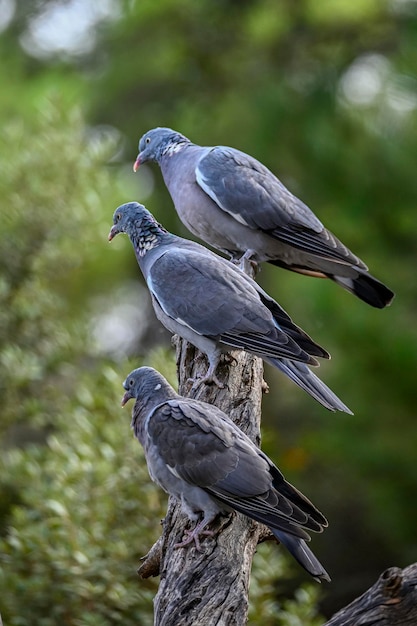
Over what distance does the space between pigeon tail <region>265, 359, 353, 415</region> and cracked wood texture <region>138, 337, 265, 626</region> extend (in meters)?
0.14

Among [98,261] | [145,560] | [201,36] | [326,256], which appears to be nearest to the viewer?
[145,560]

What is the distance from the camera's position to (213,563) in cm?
273

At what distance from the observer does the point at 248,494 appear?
2758mm

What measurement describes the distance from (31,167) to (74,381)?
4.26 feet

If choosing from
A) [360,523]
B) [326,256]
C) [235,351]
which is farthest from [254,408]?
[360,523]

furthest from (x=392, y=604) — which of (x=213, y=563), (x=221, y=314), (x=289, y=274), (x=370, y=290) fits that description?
(x=289, y=274)

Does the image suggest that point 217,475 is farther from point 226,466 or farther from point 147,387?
point 147,387

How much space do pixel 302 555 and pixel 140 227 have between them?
1.49 m

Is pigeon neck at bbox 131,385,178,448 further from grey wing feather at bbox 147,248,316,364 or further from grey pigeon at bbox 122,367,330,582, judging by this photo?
grey wing feather at bbox 147,248,316,364

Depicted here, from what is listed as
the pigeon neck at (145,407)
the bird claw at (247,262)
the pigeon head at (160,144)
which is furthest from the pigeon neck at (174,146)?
the pigeon neck at (145,407)

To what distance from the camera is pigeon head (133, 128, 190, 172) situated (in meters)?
4.31

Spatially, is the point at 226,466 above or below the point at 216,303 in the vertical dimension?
below

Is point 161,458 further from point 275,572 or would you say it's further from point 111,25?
point 111,25

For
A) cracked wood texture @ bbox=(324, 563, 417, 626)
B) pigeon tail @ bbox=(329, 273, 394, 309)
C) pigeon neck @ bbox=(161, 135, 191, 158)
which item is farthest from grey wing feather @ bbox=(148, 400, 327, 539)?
pigeon neck @ bbox=(161, 135, 191, 158)
